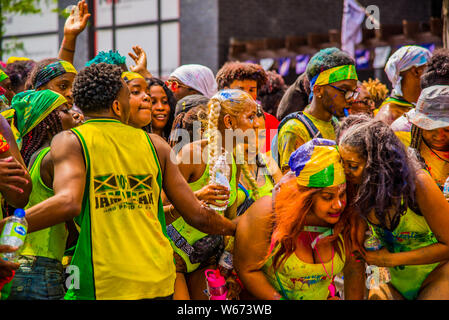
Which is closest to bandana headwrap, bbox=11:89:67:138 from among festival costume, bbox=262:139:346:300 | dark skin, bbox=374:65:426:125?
festival costume, bbox=262:139:346:300

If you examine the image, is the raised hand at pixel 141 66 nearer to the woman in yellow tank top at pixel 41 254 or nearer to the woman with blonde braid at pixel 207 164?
the woman with blonde braid at pixel 207 164

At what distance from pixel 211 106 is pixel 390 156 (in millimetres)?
1294

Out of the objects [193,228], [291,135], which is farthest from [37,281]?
[291,135]

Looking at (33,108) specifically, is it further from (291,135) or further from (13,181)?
(291,135)

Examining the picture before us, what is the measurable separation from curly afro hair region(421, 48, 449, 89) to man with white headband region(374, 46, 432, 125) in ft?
2.03

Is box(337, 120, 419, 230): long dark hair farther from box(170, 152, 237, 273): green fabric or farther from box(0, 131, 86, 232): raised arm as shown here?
box(0, 131, 86, 232): raised arm

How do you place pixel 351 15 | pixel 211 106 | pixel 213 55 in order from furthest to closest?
pixel 213 55 → pixel 351 15 → pixel 211 106

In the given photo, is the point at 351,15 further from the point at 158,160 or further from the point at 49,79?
the point at 158,160

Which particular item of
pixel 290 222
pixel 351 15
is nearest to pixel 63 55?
pixel 290 222

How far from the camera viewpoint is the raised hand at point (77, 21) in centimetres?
559

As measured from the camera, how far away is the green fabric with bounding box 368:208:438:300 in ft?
12.5

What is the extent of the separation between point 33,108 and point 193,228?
130cm
